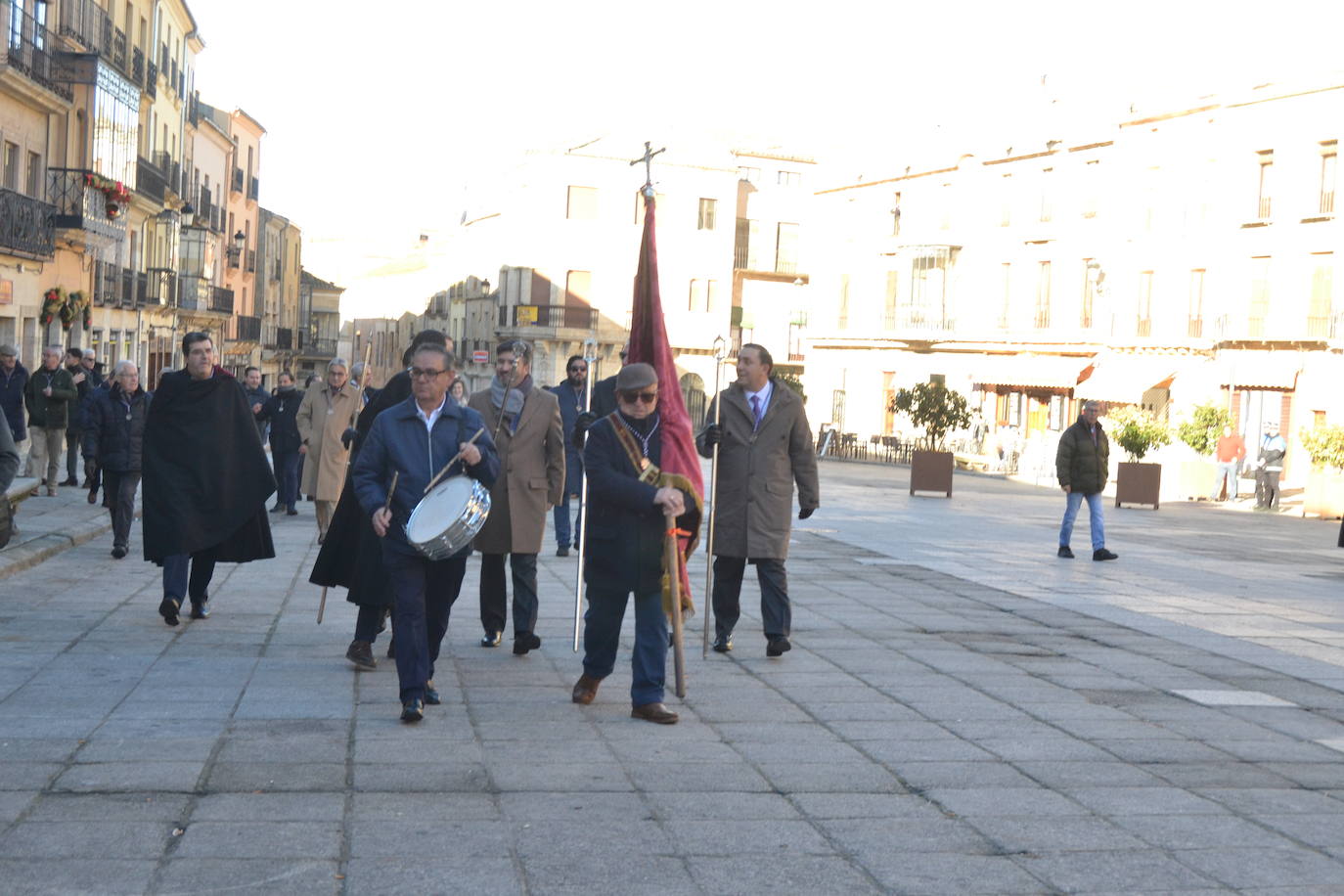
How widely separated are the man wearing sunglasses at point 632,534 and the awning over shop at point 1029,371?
4358 cm

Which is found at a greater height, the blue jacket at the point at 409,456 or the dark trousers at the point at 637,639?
the blue jacket at the point at 409,456

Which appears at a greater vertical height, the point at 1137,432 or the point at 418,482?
the point at 1137,432

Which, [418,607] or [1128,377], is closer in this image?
[418,607]

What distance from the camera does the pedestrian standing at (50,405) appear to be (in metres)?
19.6

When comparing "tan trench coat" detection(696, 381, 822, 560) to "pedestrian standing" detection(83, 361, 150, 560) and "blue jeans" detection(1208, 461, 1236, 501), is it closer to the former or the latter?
"pedestrian standing" detection(83, 361, 150, 560)

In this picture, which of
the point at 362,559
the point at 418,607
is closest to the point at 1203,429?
the point at 362,559

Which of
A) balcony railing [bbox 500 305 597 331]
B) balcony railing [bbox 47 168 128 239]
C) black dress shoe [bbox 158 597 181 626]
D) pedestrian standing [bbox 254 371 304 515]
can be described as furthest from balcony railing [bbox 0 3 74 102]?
balcony railing [bbox 500 305 597 331]

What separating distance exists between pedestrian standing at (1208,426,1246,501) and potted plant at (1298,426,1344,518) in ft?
11.2

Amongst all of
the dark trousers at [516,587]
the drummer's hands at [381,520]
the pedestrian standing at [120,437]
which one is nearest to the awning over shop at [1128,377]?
the pedestrian standing at [120,437]

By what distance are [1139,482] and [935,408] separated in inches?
466

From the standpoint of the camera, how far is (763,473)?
946 cm

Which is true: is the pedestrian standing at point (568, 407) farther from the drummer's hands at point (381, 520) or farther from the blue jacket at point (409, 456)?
the drummer's hands at point (381, 520)

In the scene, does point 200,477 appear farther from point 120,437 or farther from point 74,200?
point 74,200

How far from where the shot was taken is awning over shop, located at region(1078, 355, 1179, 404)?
1833 inches
